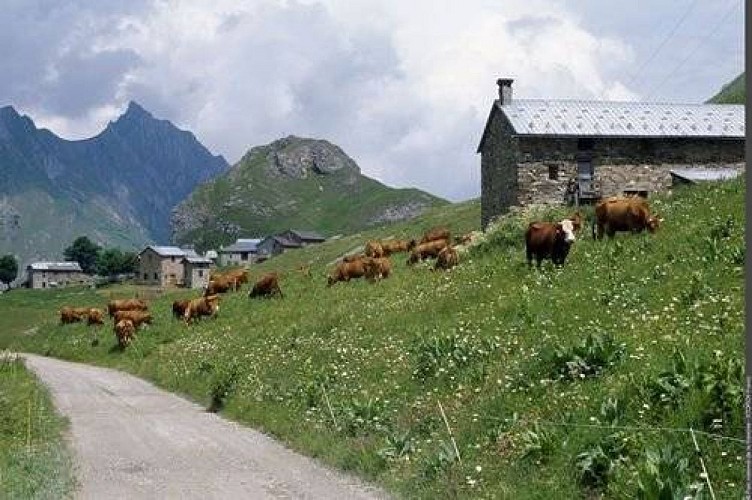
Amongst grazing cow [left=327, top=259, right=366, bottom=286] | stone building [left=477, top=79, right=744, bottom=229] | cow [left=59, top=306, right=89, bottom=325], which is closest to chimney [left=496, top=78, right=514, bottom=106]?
stone building [left=477, top=79, right=744, bottom=229]

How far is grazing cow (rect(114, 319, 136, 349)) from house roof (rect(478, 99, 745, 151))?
82.1 ft

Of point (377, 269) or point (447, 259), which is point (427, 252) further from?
point (447, 259)

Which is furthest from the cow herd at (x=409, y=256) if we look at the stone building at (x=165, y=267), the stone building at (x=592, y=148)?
the stone building at (x=165, y=267)

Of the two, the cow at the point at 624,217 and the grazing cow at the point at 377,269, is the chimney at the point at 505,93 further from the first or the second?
the cow at the point at 624,217

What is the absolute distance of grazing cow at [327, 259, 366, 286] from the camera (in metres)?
45.0

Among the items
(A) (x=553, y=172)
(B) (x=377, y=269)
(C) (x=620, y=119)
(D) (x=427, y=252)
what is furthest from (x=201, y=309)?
(C) (x=620, y=119)

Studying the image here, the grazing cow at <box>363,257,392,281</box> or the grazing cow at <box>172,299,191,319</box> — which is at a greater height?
the grazing cow at <box>363,257,392,281</box>

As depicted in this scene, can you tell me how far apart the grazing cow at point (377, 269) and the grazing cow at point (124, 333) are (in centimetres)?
1435

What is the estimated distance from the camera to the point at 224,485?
1648 centimetres

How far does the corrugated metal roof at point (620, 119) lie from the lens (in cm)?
5938

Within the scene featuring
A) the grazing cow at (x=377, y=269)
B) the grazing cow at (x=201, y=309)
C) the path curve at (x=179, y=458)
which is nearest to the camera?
the path curve at (x=179, y=458)

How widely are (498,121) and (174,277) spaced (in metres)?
144

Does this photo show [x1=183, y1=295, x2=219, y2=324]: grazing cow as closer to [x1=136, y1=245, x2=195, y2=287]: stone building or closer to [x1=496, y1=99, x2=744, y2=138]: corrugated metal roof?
[x1=496, y1=99, x2=744, y2=138]: corrugated metal roof

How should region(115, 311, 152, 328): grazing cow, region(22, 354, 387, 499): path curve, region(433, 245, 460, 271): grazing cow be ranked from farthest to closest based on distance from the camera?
region(115, 311, 152, 328): grazing cow → region(433, 245, 460, 271): grazing cow → region(22, 354, 387, 499): path curve
